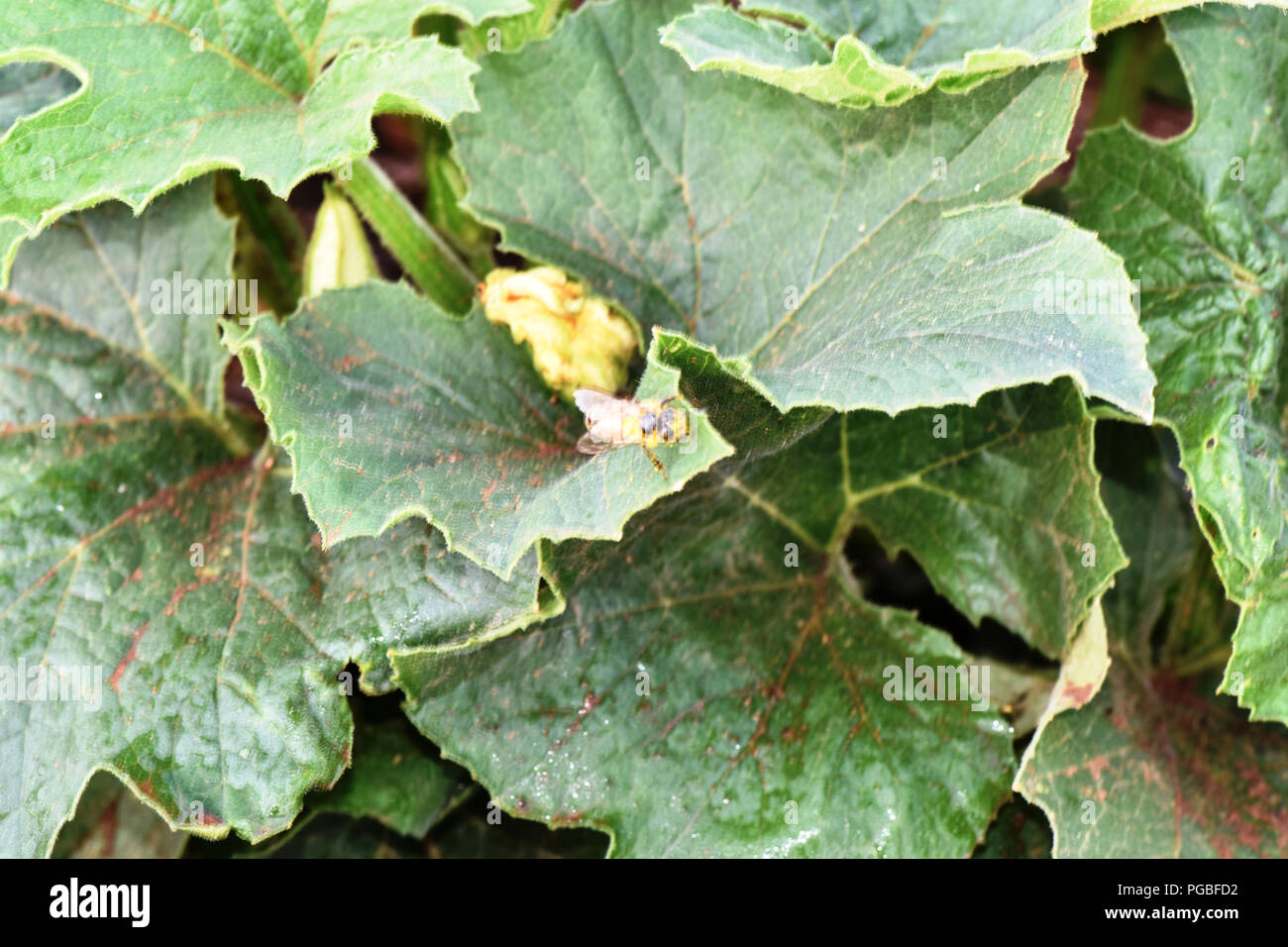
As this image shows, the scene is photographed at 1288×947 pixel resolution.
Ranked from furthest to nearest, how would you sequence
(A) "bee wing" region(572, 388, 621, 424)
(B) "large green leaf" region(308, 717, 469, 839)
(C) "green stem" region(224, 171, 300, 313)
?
(C) "green stem" region(224, 171, 300, 313), (B) "large green leaf" region(308, 717, 469, 839), (A) "bee wing" region(572, 388, 621, 424)

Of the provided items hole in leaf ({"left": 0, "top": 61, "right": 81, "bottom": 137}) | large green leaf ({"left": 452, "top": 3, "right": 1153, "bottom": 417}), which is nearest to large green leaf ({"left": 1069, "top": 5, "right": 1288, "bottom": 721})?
large green leaf ({"left": 452, "top": 3, "right": 1153, "bottom": 417})

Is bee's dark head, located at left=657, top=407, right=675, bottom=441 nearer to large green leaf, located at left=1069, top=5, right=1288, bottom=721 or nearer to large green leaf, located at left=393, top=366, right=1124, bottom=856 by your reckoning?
large green leaf, located at left=393, top=366, right=1124, bottom=856

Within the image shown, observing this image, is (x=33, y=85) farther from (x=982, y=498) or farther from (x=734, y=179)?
(x=982, y=498)

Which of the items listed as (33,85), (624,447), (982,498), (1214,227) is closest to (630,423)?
(624,447)

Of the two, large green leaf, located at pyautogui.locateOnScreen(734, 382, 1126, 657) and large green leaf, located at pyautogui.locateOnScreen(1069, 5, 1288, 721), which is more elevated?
large green leaf, located at pyautogui.locateOnScreen(1069, 5, 1288, 721)

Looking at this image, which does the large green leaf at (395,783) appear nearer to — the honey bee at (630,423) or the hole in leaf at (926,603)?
the honey bee at (630,423)

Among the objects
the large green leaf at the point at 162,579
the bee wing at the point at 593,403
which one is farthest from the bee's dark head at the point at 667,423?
the large green leaf at the point at 162,579
